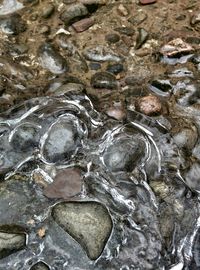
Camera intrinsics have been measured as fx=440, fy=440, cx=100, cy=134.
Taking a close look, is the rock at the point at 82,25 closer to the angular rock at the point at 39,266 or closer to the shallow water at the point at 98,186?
the shallow water at the point at 98,186

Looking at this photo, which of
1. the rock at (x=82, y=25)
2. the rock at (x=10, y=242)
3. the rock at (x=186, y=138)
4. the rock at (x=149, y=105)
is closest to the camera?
the rock at (x=10, y=242)

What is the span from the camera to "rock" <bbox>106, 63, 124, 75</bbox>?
3.42 meters

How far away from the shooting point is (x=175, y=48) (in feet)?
11.4

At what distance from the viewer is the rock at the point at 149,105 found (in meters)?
3.14

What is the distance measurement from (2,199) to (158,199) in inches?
37.9

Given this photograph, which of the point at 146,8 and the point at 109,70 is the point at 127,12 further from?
the point at 109,70

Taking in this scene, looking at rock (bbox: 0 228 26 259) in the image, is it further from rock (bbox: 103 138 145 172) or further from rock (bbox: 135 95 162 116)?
rock (bbox: 135 95 162 116)

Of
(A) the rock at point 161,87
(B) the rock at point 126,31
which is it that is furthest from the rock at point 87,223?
(B) the rock at point 126,31

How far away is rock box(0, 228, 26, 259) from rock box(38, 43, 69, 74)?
1391mm

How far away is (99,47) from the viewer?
11.7 ft

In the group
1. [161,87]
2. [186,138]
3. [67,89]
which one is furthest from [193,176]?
[67,89]

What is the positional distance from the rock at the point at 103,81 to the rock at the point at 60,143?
0.49 metres

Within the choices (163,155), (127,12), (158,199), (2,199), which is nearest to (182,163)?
(163,155)

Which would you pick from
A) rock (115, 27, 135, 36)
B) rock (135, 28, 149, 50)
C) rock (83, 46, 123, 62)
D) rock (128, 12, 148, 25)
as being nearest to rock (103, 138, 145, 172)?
rock (83, 46, 123, 62)
